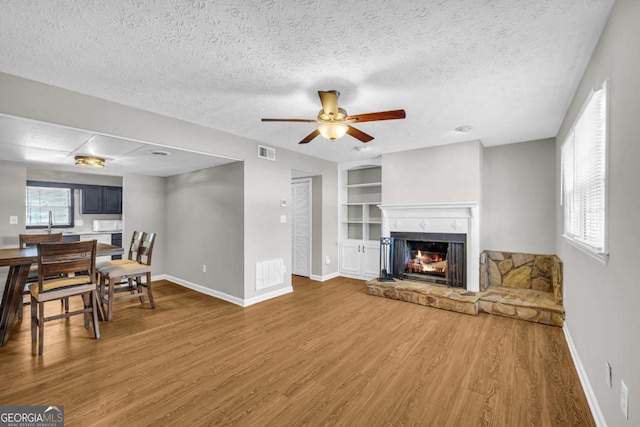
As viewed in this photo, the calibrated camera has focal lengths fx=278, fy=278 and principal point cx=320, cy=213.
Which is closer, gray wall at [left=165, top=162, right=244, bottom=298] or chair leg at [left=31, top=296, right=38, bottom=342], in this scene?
chair leg at [left=31, top=296, right=38, bottom=342]

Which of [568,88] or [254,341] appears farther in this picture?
[254,341]

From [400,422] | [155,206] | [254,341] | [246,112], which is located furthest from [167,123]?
[400,422]

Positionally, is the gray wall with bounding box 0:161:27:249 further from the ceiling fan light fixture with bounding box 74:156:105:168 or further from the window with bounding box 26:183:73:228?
the ceiling fan light fixture with bounding box 74:156:105:168

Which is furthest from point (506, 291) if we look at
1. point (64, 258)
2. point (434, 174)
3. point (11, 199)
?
point (11, 199)

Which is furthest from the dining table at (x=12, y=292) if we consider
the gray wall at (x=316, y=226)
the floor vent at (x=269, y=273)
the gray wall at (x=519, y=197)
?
the gray wall at (x=519, y=197)

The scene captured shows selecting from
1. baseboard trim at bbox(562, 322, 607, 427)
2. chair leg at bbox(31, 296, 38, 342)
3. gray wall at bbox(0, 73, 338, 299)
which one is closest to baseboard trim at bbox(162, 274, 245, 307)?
gray wall at bbox(0, 73, 338, 299)

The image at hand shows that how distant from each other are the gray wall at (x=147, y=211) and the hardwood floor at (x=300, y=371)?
2178 millimetres

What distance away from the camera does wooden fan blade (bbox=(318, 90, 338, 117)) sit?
244 centimetres

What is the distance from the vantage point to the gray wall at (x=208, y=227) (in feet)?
14.1

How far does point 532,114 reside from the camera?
10.6ft

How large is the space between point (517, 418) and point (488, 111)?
2.88 meters

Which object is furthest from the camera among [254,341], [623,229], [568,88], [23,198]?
[23,198]

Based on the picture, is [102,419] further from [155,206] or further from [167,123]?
[155,206]

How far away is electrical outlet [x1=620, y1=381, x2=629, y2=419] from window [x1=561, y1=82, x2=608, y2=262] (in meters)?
0.68
